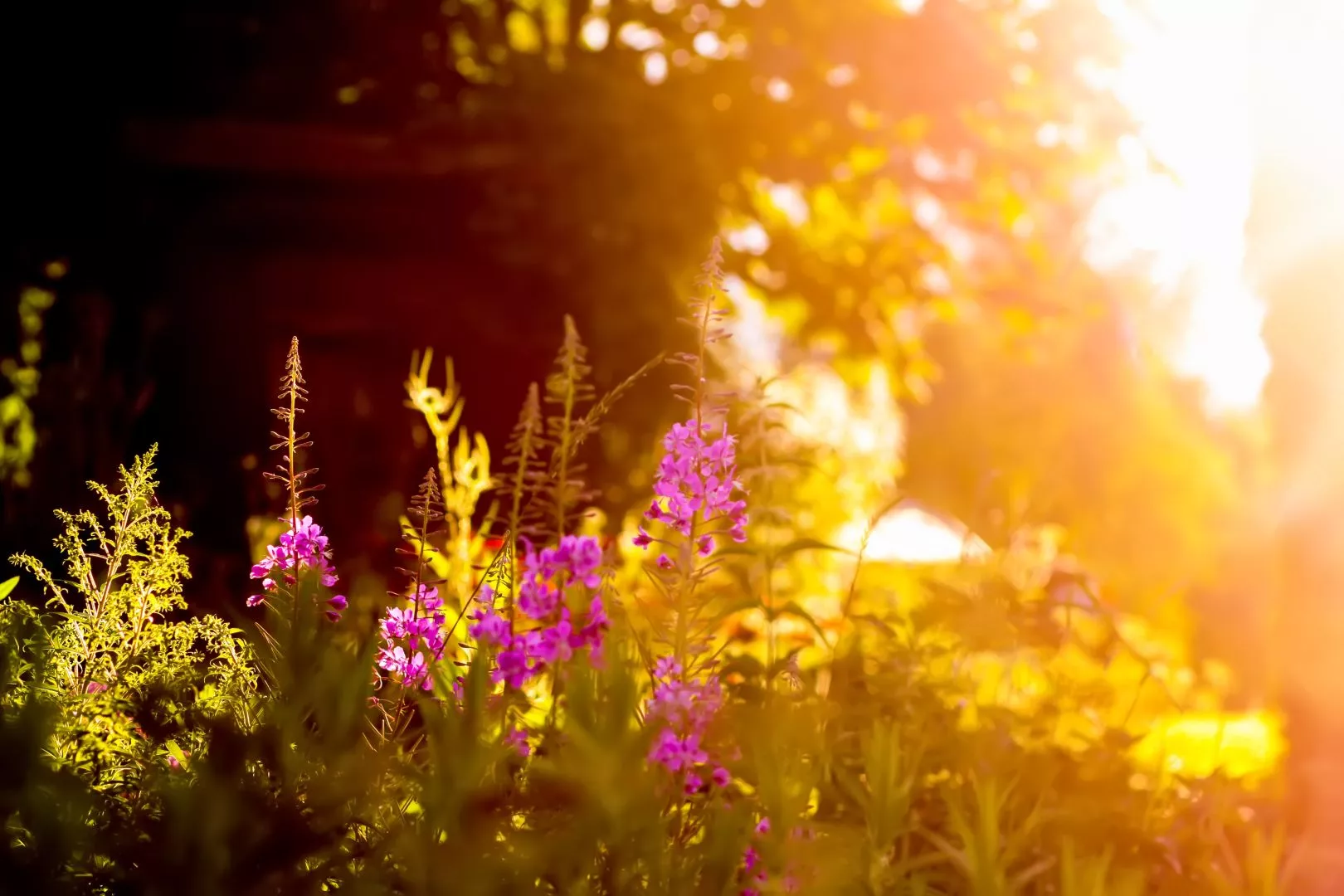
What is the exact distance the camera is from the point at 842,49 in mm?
8195

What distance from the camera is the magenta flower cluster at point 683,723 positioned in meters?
1.83

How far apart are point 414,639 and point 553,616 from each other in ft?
→ 1.59

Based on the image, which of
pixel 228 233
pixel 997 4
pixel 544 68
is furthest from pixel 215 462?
pixel 997 4

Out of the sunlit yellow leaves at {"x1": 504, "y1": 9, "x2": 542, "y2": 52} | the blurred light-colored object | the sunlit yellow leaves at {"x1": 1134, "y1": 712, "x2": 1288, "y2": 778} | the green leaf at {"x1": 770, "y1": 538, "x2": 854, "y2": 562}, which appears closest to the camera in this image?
the green leaf at {"x1": 770, "y1": 538, "x2": 854, "y2": 562}

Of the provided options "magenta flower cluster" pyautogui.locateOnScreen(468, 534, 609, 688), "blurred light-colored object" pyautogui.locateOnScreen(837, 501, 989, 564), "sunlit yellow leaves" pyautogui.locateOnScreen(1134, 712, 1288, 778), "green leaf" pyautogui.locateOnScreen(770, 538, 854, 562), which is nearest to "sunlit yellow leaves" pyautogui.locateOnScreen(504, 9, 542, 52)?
"blurred light-colored object" pyautogui.locateOnScreen(837, 501, 989, 564)

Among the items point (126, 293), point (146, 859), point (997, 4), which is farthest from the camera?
point (997, 4)

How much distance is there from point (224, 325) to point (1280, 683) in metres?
6.60

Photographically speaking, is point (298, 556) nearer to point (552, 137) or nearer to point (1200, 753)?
point (1200, 753)

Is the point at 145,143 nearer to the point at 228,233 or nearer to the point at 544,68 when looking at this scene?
the point at 228,233

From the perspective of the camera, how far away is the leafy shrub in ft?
5.16

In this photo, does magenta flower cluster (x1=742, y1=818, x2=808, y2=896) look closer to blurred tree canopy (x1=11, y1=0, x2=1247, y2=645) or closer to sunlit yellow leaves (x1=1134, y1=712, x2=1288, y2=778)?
sunlit yellow leaves (x1=1134, y1=712, x2=1288, y2=778)

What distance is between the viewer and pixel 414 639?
2.26 metres

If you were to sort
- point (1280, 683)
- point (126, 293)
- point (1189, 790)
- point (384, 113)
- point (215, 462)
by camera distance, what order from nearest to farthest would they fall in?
point (1189, 790), point (1280, 683), point (215, 462), point (126, 293), point (384, 113)

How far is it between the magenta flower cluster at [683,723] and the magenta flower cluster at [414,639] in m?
0.47
